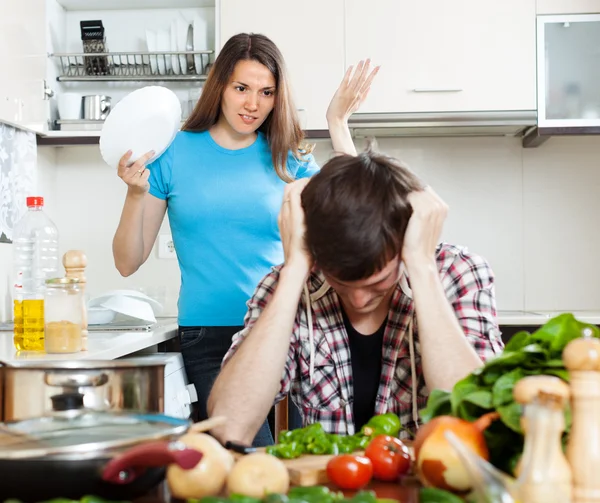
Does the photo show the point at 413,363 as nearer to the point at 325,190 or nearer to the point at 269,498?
the point at 325,190

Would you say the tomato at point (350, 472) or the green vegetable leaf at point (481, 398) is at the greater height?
the green vegetable leaf at point (481, 398)

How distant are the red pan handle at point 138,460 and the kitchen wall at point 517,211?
8.10ft

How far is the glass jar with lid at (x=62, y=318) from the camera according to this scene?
5.68 ft

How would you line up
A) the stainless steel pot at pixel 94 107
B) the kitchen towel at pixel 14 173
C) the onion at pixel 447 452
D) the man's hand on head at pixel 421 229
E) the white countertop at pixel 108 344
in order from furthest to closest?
1. the stainless steel pot at pixel 94 107
2. the kitchen towel at pixel 14 173
3. the white countertop at pixel 108 344
4. the man's hand on head at pixel 421 229
5. the onion at pixel 447 452

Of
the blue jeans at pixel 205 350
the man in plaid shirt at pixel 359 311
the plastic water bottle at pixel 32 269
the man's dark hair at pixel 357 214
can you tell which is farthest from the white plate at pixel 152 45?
the man's dark hair at pixel 357 214

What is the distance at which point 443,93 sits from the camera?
279 centimetres

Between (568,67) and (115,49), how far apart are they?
5.63 ft

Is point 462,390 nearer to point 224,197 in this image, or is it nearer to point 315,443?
point 315,443

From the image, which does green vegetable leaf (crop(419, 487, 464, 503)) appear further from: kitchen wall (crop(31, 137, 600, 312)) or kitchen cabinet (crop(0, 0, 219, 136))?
kitchen wall (crop(31, 137, 600, 312))

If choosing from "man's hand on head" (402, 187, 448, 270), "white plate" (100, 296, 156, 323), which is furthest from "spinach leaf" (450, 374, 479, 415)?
"white plate" (100, 296, 156, 323)

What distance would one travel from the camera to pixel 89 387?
0.81m

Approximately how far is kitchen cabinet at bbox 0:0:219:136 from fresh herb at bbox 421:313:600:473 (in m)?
2.17

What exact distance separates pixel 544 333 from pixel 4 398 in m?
0.57

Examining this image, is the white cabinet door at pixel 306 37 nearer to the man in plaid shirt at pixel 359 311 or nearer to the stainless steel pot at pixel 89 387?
the man in plaid shirt at pixel 359 311
